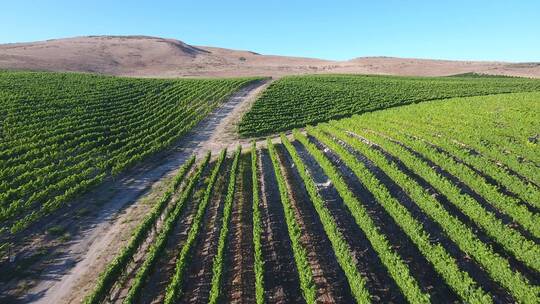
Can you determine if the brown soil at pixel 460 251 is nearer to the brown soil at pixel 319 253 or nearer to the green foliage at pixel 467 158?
the green foliage at pixel 467 158

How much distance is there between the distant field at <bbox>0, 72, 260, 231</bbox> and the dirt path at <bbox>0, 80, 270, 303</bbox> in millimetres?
1600

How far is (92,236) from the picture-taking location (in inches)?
1031

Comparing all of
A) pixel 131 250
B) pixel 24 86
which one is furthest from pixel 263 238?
pixel 24 86

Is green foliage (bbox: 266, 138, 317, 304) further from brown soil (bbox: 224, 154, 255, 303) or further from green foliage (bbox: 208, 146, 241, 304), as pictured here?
green foliage (bbox: 208, 146, 241, 304)

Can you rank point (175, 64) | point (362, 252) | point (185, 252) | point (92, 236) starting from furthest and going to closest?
point (175, 64)
point (92, 236)
point (362, 252)
point (185, 252)

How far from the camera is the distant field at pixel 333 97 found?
55.9 metres

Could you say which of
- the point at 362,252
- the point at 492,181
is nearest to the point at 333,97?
the point at 492,181

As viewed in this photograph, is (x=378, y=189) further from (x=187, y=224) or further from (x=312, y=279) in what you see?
(x=187, y=224)

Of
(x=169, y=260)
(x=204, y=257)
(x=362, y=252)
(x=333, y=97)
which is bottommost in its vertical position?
(x=169, y=260)

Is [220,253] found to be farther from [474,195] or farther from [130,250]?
[474,195]

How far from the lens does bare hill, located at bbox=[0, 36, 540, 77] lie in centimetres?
11181

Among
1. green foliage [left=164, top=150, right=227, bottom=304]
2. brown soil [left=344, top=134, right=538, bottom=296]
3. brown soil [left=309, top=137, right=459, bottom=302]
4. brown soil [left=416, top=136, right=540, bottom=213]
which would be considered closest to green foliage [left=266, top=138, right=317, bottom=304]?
brown soil [left=309, top=137, right=459, bottom=302]

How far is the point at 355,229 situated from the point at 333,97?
4812 centimetres

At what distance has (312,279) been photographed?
63.6 ft
